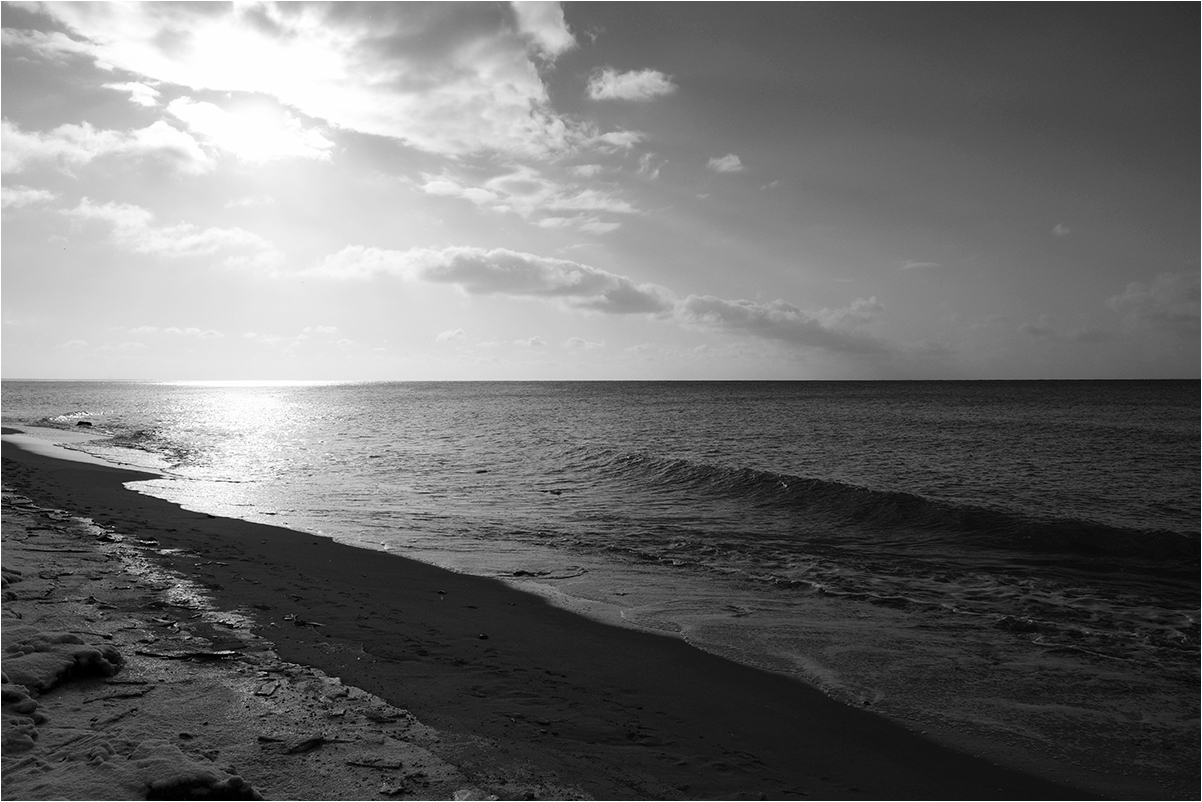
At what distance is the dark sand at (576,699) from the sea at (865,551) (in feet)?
2.25

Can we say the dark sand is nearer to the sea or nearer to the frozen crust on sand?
the sea

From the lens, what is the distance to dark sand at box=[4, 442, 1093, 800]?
5.07 meters

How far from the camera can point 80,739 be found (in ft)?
14.4

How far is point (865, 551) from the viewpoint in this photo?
1412cm

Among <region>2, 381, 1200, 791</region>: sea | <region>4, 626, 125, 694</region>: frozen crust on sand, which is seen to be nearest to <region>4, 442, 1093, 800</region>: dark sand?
<region>2, 381, 1200, 791</region>: sea

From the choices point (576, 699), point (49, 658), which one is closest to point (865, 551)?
point (576, 699)

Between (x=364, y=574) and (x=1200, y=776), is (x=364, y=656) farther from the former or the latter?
(x=1200, y=776)

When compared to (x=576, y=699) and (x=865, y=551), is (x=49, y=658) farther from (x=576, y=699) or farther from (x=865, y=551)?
(x=865, y=551)

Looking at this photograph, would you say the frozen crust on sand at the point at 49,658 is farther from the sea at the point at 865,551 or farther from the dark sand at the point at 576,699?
the sea at the point at 865,551

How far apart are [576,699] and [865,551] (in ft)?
32.4

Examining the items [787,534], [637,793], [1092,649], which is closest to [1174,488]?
[787,534]

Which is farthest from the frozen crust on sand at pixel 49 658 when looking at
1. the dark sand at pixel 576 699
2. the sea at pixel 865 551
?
the sea at pixel 865 551

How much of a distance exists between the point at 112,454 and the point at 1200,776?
121 feet

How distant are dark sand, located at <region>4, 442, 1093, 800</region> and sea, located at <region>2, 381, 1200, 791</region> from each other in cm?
69
